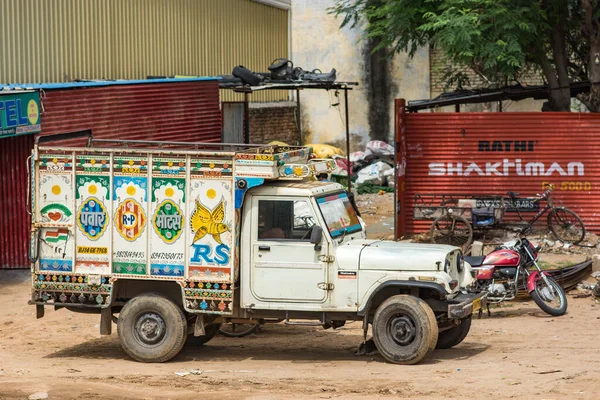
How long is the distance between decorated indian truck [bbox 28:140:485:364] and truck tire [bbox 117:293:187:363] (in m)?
0.02

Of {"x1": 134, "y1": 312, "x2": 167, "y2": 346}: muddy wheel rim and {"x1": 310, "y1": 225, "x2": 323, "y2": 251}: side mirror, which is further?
{"x1": 134, "y1": 312, "x2": 167, "y2": 346}: muddy wheel rim

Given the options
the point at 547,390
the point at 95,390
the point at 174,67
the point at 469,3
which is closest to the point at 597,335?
the point at 547,390

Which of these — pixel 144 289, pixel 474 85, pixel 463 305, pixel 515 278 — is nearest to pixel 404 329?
pixel 463 305

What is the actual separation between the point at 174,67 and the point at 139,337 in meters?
15.6

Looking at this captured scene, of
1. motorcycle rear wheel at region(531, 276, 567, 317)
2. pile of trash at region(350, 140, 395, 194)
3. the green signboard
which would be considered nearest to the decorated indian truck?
motorcycle rear wheel at region(531, 276, 567, 317)

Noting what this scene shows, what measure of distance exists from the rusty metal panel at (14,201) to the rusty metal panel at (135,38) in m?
2.15

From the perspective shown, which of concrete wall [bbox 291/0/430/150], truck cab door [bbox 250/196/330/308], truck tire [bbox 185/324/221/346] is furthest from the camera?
concrete wall [bbox 291/0/430/150]

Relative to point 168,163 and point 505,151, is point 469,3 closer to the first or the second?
point 505,151

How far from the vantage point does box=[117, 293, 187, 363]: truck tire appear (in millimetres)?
11969

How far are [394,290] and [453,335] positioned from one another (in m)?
1.28

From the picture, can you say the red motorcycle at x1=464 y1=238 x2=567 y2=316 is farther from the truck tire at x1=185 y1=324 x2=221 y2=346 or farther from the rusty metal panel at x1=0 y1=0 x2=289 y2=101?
the rusty metal panel at x1=0 y1=0 x2=289 y2=101

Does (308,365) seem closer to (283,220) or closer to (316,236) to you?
(316,236)

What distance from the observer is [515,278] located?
14.2 m

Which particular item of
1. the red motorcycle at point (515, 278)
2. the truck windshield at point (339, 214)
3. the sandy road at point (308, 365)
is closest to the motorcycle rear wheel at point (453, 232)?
the sandy road at point (308, 365)
